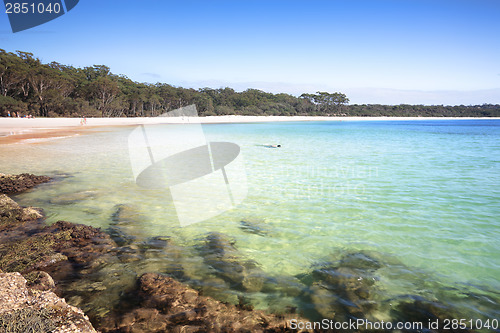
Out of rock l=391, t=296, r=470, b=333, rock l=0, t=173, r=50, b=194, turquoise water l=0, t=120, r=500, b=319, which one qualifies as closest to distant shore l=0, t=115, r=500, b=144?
rock l=0, t=173, r=50, b=194

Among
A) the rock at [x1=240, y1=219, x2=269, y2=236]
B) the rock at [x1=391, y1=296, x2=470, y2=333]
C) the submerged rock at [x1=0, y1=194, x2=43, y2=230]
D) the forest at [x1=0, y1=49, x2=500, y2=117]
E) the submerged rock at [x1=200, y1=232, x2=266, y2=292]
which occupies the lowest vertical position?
the rock at [x1=391, y1=296, x2=470, y2=333]

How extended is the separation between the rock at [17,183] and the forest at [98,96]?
145 ft

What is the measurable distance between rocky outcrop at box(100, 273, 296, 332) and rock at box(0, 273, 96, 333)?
0.53 meters

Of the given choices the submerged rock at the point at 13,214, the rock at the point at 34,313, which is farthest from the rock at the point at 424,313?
the submerged rock at the point at 13,214

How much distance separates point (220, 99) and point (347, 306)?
328 ft

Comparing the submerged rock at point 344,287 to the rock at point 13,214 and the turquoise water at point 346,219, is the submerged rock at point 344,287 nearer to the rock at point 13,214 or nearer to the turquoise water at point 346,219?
the turquoise water at point 346,219

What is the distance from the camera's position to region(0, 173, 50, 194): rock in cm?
799

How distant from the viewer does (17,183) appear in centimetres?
836

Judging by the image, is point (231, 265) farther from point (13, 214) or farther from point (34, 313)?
point (13, 214)

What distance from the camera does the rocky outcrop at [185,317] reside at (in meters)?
2.91

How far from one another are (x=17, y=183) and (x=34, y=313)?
308 inches

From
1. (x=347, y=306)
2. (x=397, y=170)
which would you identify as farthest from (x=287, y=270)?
(x=397, y=170)

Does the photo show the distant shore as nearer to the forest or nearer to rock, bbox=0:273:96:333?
the forest

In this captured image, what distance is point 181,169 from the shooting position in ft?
40.5
